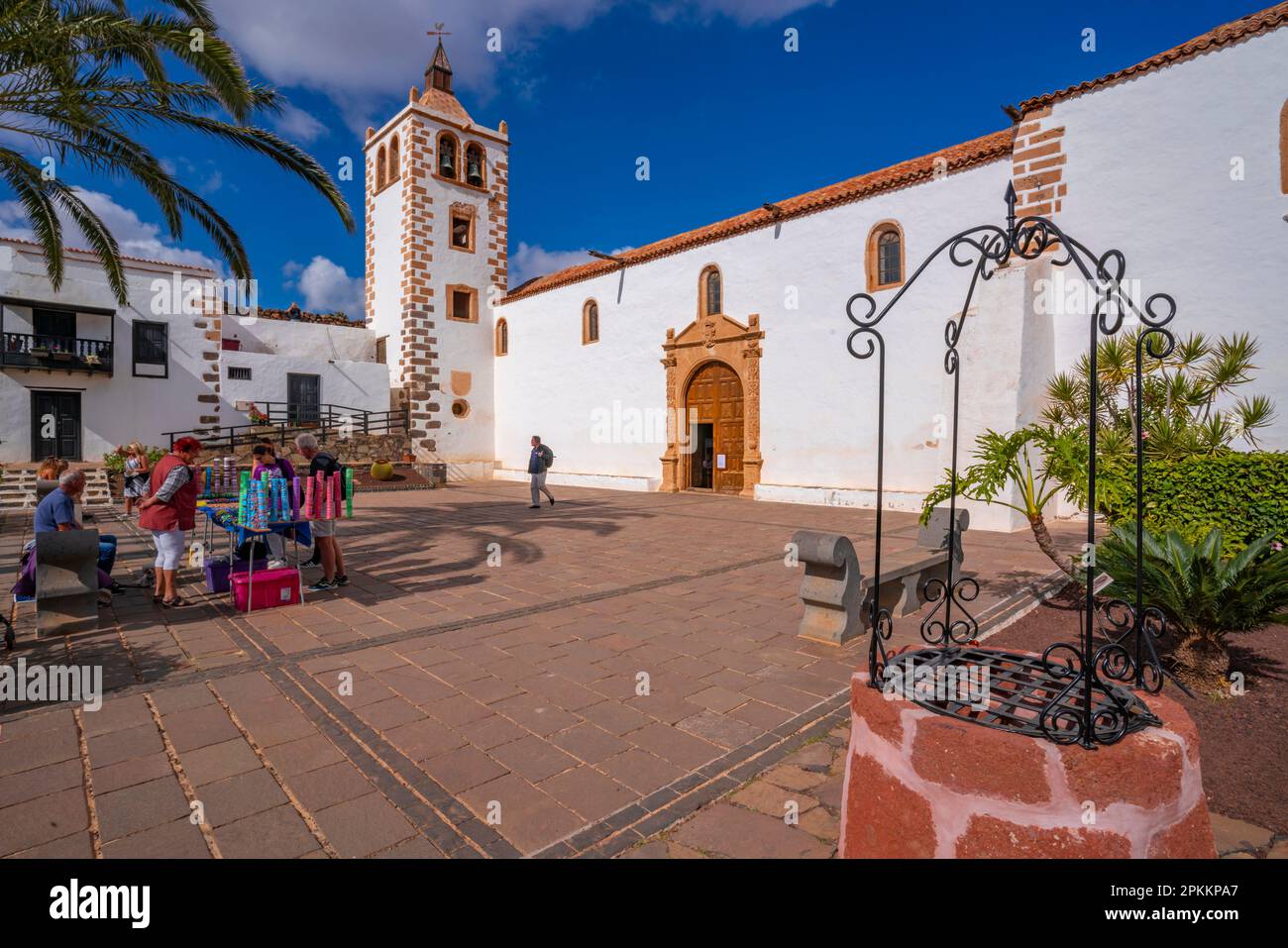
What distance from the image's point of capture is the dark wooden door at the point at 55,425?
18.7 meters

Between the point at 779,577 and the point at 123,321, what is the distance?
22.0 meters

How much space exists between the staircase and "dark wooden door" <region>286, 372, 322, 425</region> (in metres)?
6.48

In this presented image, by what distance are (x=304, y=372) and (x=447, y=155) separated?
9550 millimetres

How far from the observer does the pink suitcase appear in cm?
594

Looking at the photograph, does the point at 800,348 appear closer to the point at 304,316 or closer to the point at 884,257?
the point at 884,257

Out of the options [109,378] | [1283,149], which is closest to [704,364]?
[1283,149]

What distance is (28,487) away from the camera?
636 inches

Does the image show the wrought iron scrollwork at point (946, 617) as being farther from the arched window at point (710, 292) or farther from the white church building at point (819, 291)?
the arched window at point (710, 292)

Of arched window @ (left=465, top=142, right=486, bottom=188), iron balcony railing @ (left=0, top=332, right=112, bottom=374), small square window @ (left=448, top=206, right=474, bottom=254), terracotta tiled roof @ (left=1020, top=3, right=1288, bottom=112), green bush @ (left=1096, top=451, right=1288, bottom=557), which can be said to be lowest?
green bush @ (left=1096, top=451, right=1288, bottom=557)

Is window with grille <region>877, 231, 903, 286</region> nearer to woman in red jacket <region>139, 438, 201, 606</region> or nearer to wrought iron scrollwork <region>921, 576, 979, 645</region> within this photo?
wrought iron scrollwork <region>921, 576, 979, 645</region>

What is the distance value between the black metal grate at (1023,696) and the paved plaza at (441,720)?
2.38ft

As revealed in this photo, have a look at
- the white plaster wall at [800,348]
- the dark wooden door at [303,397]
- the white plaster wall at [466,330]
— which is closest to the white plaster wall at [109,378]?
the dark wooden door at [303,397]

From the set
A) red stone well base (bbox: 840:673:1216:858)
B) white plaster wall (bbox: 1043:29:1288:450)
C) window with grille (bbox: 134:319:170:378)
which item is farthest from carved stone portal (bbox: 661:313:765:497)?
window with grille (bbox: 134:319:170:378)
